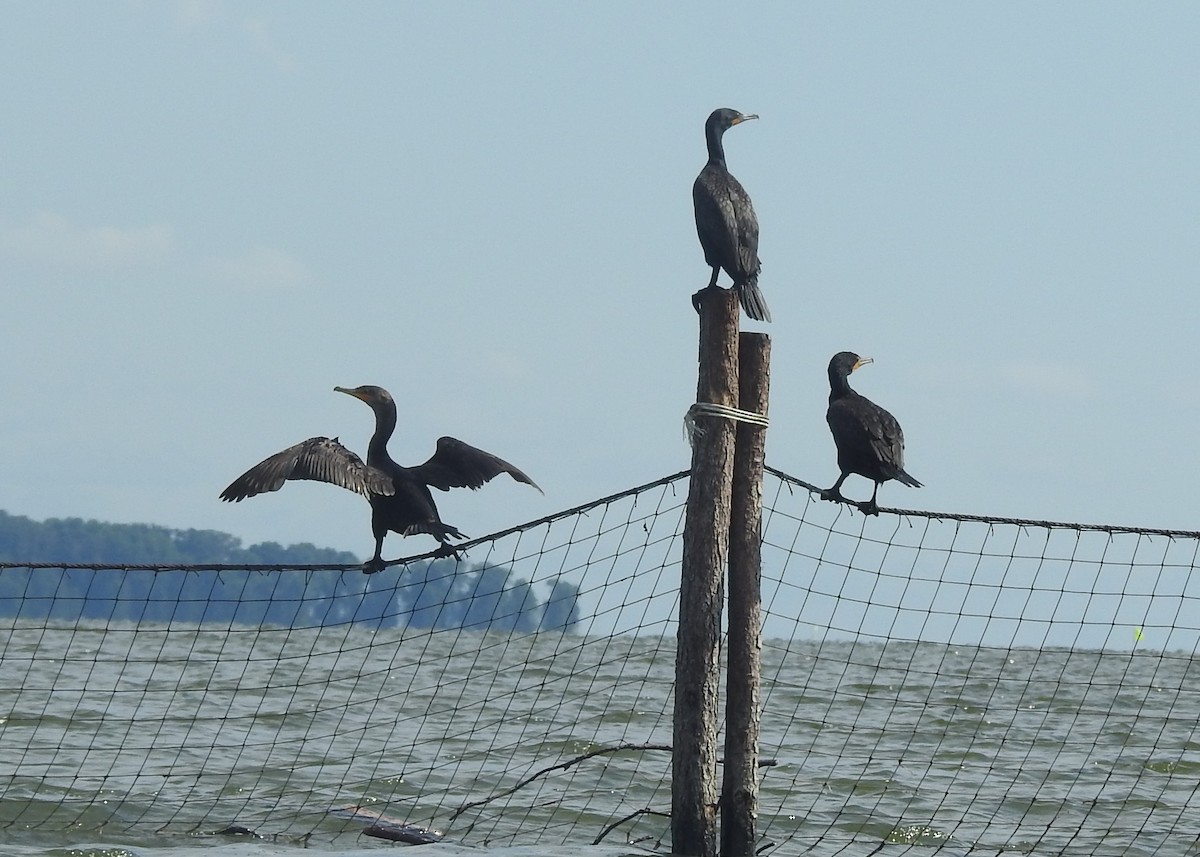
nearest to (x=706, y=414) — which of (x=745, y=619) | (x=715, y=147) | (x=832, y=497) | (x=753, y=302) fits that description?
(x=745, y=619)

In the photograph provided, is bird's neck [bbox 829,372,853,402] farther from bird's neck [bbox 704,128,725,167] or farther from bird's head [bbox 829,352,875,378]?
bird's neck [bbox 704,128,725,167]

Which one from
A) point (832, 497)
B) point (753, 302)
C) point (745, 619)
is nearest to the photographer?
point (745, 619)

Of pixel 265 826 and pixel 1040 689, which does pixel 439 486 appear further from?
pixel 1040 689

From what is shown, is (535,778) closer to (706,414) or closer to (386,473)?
(386,473)

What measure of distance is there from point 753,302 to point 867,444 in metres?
1.20

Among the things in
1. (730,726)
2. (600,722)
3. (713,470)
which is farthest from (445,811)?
(600,722)

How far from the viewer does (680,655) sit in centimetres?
741

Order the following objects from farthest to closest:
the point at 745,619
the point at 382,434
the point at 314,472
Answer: the point at 382,434, the point at 314,472, the point at 745,619

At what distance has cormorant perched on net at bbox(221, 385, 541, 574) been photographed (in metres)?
7.86

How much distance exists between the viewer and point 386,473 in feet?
28.1

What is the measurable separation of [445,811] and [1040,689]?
1613cm

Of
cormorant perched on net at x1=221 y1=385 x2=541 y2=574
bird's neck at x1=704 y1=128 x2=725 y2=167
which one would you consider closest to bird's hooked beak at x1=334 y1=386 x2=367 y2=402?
cormorant perched on net at x1=221 y1=385 x2=541 y2=574

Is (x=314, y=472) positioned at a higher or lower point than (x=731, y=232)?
lower

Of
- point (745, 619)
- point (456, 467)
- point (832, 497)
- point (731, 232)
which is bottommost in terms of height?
point (745, 619)
